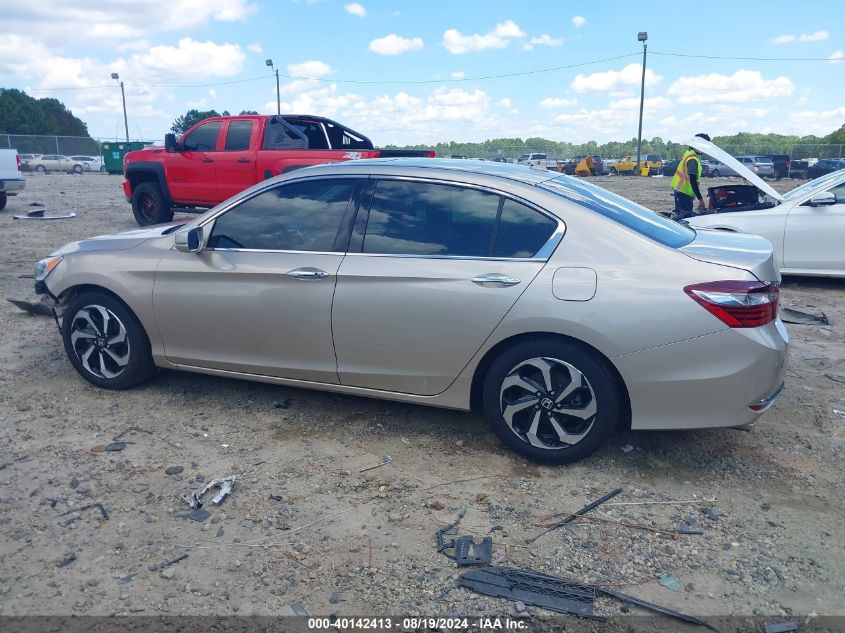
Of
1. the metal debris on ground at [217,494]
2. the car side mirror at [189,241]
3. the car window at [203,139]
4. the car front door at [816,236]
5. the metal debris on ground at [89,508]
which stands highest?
the car window at [203,139]

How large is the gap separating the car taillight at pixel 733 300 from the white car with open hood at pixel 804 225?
522 cm

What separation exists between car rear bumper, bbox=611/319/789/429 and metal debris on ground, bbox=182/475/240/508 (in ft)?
6.98

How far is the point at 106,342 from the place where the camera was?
4914mm

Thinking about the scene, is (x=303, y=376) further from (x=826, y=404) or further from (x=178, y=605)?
(x=826, y=404)

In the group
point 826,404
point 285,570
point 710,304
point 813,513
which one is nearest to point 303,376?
point 285,570

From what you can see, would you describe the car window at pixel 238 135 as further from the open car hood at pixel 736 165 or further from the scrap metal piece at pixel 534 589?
the scrap metal piece at pixel 534 589

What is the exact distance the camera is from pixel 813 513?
3482 mm

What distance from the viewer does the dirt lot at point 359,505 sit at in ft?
9.55

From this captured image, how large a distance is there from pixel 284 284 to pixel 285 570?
5.99ft

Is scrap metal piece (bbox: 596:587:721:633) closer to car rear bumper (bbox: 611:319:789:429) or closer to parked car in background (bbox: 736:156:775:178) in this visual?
car rear bumper (bbox: 611:319:789:429)

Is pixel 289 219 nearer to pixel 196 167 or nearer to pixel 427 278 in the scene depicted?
pixel 427 278

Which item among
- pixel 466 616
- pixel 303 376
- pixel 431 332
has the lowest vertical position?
pixel 466 616

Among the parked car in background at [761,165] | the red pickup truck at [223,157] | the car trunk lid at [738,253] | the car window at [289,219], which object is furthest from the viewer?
the parked car in background at [761,165]

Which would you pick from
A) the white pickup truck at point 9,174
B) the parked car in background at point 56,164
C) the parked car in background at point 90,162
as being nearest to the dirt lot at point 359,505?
the white pickup truck at point 9,174
